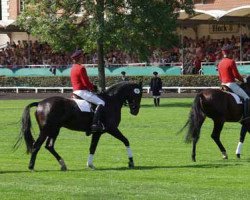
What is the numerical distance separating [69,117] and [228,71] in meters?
4.62

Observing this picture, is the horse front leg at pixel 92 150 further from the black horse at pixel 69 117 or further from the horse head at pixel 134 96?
the horse head at pixel 134 96

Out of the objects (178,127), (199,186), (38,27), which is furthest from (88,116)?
(38,27)

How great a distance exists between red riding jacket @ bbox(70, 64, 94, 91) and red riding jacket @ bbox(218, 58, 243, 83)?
3.81 meters

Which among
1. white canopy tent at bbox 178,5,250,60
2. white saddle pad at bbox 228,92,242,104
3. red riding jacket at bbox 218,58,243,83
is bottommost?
white saddle pad at bbox 228,92,242,104

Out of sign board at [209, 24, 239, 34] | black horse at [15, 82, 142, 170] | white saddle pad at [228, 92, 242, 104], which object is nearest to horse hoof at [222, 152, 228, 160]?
white saddle pad at [228, 92, 242, 104]

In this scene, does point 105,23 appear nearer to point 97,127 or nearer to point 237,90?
point 237,90

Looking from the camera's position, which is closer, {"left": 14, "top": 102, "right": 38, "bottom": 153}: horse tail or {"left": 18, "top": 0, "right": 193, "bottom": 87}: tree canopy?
{"left": 14, "top": 102, "right": 38, "bottom": 153}: horse tail

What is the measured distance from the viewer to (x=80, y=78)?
17.5 m

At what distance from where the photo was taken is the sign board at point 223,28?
56.9 m

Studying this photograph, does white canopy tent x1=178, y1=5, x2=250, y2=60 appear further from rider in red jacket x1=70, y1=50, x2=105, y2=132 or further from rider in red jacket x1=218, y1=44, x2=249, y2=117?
rider in red jacket x1=70, y1=50, x2=105, y2=132

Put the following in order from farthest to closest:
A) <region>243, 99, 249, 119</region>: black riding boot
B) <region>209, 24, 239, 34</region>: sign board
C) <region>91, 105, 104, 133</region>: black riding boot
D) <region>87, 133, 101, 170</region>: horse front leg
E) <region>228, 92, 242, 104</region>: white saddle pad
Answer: <region>209, 24, 239, 34</region>: sign board → <region>243, 99, 249, 119</region>: black riding boot → <region>228, 92, 242, 104</region>: white saddle pad → <region>91, 105, 104, 133</region>: black riding boot → <region>87, 133, 101, 170</region>: horse front leg

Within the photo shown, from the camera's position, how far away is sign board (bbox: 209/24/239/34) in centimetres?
5688

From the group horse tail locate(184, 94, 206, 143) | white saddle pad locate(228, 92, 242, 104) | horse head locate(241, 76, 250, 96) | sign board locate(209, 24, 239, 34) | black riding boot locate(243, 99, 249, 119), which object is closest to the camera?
horse tail locate(184, 94, 206, 143)

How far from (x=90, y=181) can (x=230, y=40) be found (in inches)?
1524
